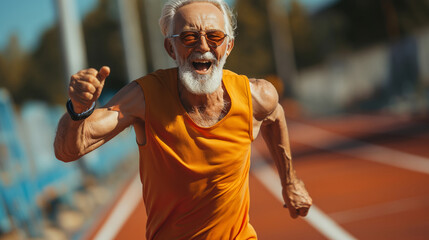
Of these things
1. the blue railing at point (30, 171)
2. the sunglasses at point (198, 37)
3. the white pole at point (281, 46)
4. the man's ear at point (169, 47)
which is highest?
the sunglasses at point (198, 37)

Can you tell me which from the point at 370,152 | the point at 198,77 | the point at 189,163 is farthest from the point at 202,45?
the point at 370,152

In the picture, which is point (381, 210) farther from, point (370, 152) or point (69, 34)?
point (370, 152)

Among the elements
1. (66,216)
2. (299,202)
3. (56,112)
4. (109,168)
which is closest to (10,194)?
(66,216)

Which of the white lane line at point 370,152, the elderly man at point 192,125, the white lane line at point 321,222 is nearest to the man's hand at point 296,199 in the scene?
the elderly man at point 192,125

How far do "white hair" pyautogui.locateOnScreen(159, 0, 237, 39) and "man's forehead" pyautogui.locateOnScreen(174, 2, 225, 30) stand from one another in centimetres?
3

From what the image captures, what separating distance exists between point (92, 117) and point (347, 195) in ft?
31.8

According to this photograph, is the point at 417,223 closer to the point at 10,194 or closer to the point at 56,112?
the point at 10,194

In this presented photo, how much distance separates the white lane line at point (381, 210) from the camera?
9.88 metres

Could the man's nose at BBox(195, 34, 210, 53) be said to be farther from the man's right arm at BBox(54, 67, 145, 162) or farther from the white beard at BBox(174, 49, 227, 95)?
the man's right arm at BBox(54, 67, 145, 162)

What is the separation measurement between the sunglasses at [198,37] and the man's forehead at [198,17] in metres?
0.04

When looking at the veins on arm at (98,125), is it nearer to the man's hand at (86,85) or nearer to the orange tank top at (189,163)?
the orange tank top at (189,163)

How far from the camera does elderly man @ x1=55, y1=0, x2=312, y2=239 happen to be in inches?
127

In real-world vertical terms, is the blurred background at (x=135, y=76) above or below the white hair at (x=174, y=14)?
below

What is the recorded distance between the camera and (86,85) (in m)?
2.70
